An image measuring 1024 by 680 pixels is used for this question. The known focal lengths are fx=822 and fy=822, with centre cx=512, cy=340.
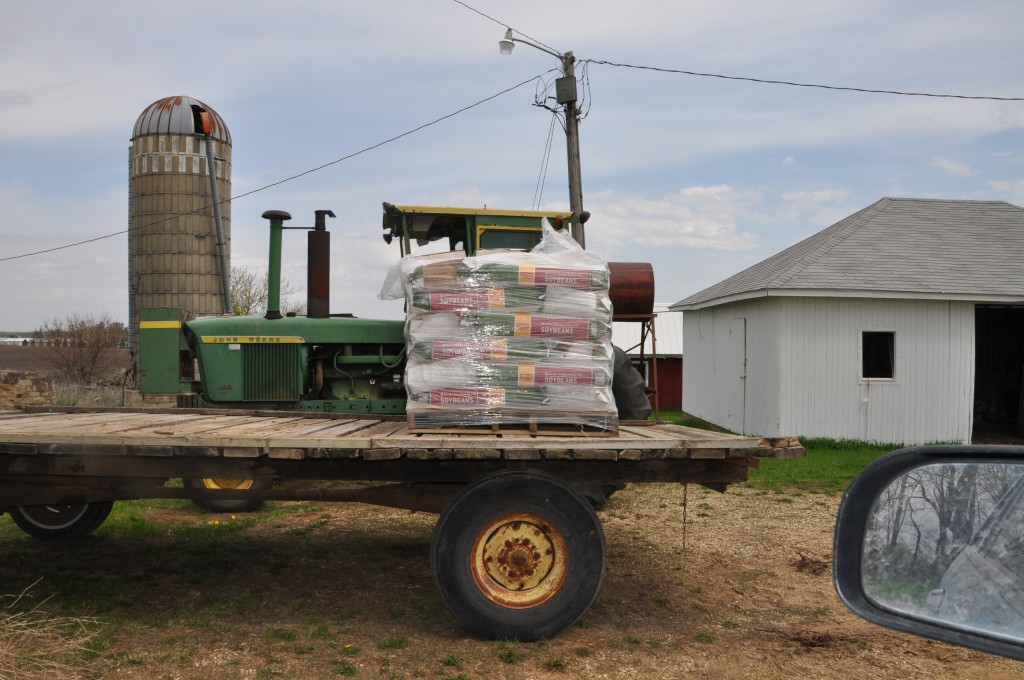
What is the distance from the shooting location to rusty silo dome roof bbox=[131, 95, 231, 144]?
67.9 ft

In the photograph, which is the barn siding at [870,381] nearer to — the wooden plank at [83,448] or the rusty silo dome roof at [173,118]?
the wooden plank at [83,448]

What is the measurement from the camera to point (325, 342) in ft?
23.2

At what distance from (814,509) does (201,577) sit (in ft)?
21.3

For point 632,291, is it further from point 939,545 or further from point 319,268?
point 939,545

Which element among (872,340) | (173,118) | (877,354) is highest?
(173,118)

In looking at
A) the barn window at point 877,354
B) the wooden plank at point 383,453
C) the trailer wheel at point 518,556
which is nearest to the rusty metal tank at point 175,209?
the barn window at point 877,354

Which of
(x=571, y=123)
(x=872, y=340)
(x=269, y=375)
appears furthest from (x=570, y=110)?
(x=269, y=375)

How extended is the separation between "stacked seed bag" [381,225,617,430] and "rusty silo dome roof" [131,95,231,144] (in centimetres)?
1775

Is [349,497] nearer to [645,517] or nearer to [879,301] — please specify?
[645,517]

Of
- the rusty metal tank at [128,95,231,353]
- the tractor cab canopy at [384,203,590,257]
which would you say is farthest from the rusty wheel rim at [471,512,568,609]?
the rusty metal tank at [128,95,231,353]

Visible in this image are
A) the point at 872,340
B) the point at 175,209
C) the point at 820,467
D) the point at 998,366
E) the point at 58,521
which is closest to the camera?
the point at 58,521

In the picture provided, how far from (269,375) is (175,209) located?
15.4 metres

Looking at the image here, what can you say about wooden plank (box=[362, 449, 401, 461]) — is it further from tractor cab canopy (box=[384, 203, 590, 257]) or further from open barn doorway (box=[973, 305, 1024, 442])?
open barn doorway (box=[973, 305, 1024, 442])

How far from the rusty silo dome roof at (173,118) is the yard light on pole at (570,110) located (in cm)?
1001
